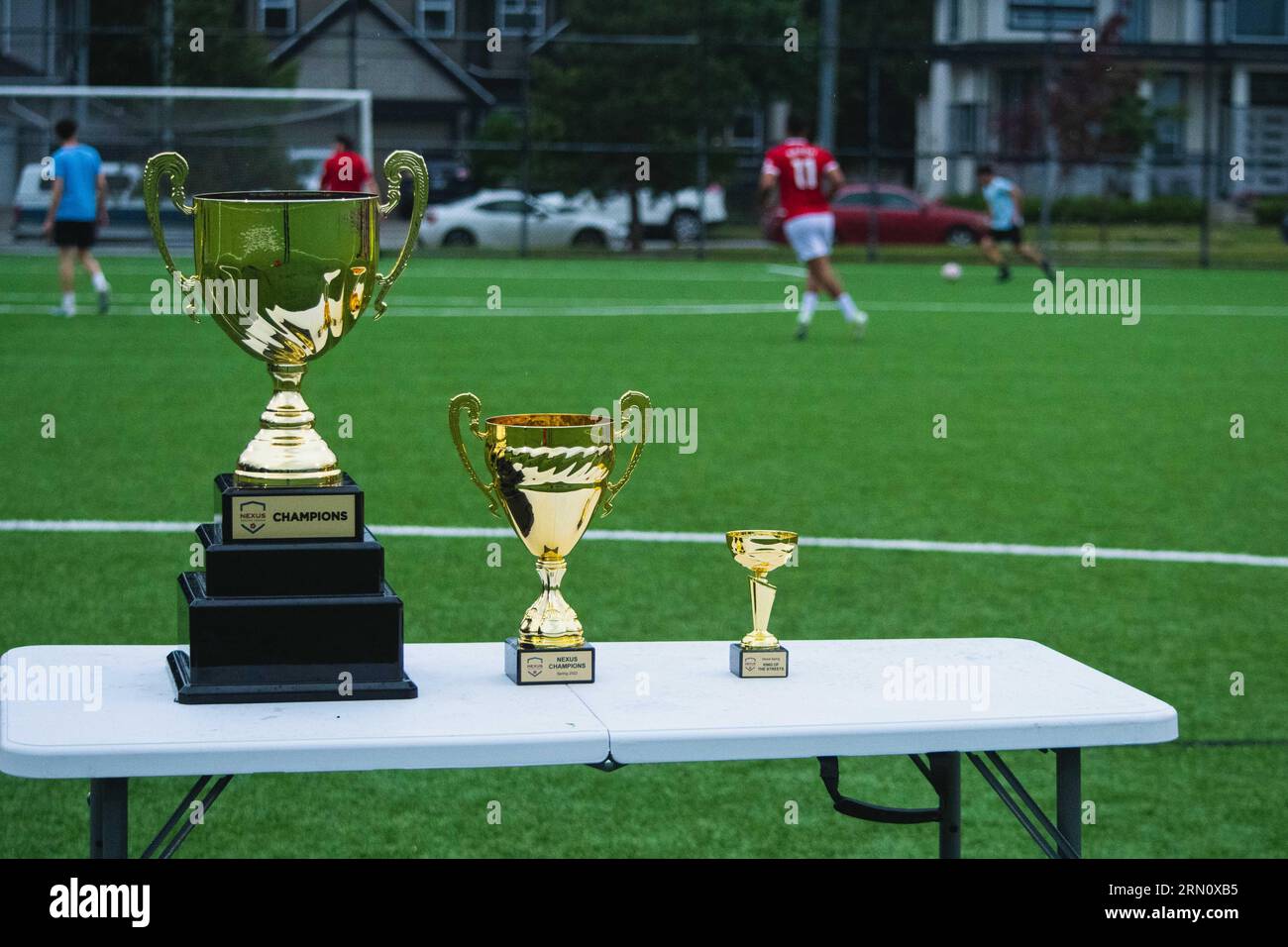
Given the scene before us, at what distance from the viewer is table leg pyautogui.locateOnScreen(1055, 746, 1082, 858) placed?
2707mm

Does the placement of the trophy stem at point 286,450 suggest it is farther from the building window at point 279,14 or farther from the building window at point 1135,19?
the building window at point 1135,19

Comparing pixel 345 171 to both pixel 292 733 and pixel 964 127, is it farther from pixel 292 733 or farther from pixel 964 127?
pixel 292 733

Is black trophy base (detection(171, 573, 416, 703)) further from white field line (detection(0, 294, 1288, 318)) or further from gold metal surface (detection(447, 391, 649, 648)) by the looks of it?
white field line (detection(0, 294, 1288, 318))

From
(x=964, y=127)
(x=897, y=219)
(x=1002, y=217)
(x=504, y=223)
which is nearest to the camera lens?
(x=1002, y=217)

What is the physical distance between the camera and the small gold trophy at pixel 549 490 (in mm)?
2684

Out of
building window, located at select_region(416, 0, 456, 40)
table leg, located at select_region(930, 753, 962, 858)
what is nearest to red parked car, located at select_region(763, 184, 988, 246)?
building window, located at select_region(416, 0, 456, 40)

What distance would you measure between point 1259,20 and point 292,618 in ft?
108

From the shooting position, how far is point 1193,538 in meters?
7.65

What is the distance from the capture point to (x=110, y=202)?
27.3 m

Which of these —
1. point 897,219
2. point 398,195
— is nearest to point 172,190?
point 398,195
